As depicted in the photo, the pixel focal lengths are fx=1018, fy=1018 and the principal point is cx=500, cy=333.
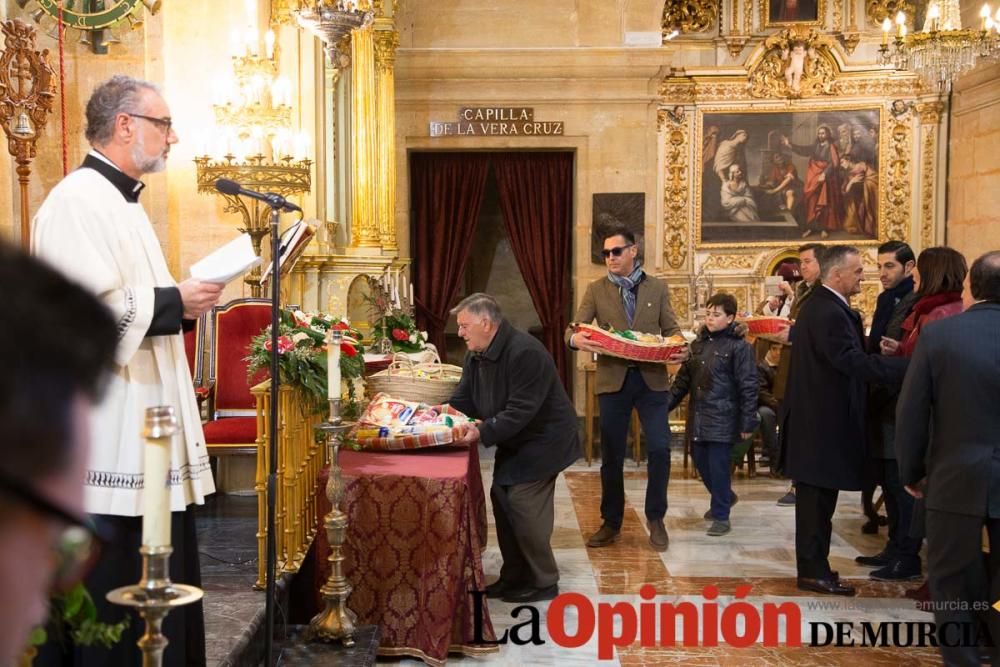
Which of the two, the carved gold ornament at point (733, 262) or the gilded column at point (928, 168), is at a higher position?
the gilded column at point (928, 168)

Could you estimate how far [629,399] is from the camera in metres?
6.29

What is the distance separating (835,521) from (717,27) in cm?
692

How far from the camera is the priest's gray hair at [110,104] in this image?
279 centimetres

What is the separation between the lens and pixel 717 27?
11953 mm

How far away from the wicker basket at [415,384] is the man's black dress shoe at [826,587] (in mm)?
2115

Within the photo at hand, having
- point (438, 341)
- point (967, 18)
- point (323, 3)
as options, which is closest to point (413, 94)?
point (438, 341)

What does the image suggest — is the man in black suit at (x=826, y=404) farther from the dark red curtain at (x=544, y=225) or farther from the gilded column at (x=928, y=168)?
the gilded column at (x=928, y=168)

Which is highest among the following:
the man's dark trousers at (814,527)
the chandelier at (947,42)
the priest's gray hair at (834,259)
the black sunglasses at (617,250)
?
the chandelier at (947,42)

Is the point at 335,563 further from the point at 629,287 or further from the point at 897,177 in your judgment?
the point at 897,177

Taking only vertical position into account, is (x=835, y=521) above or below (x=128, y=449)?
below

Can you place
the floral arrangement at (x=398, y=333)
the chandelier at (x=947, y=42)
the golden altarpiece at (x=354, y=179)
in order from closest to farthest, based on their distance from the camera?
the floral arrangement at (x=398, y=333) → the golden altarpiece at (x=354, y=179) → the chandelier at (x=947, y=42)

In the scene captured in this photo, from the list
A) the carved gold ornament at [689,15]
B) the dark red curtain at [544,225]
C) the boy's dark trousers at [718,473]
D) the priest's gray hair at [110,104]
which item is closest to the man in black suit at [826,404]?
the boy's dark trousers at [718,473]

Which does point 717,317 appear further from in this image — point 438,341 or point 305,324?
point 438,341

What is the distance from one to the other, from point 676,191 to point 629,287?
564 centimetres
